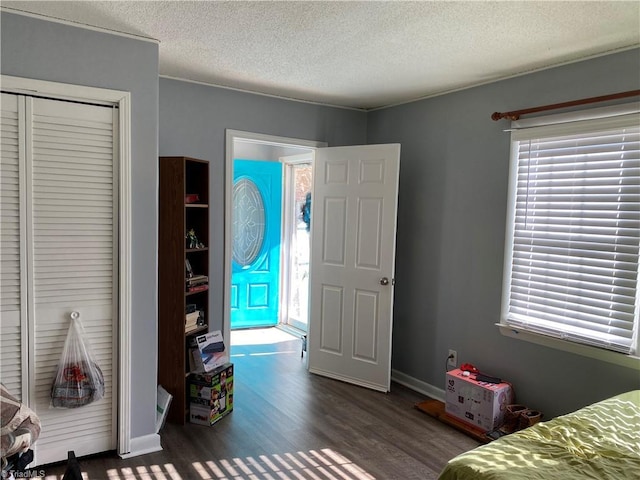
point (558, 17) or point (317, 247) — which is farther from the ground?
point (558, 17)

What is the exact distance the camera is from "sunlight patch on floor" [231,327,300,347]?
17.6ft

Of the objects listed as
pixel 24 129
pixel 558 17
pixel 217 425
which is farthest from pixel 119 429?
pixel 558 17

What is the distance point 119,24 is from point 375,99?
223 cm

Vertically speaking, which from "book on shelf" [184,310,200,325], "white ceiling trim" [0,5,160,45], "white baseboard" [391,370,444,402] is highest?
"white ceiling trim" [0,5,160,45]

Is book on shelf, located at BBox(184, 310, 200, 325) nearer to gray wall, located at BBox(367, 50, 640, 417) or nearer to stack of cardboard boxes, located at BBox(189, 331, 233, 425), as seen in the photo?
stack of cardboard boxes, located at BBox(189, 331, 233, 425)

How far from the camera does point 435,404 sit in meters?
3.70

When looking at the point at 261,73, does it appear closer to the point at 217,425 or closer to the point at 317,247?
the point at 317,247

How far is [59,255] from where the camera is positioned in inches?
103

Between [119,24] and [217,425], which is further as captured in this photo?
[217,425]

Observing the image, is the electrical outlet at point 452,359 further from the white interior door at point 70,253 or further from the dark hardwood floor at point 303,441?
the white interior door at point 70,253

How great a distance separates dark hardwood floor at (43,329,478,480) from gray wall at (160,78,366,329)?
0.85m

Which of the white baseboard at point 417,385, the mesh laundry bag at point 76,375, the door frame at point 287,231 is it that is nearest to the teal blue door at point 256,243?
the door frame at point 287,231

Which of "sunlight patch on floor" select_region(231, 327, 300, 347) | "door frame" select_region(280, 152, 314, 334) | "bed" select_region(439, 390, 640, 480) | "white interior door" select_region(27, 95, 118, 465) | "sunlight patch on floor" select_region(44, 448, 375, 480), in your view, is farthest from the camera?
"door frame" select_region(280, 152, 314, 334)

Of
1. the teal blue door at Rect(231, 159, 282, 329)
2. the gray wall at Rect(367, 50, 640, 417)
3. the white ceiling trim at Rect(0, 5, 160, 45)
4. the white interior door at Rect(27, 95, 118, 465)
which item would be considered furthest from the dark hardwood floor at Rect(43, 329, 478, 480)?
the white ceiling trim at Rect(0, 5, 160, 45)
